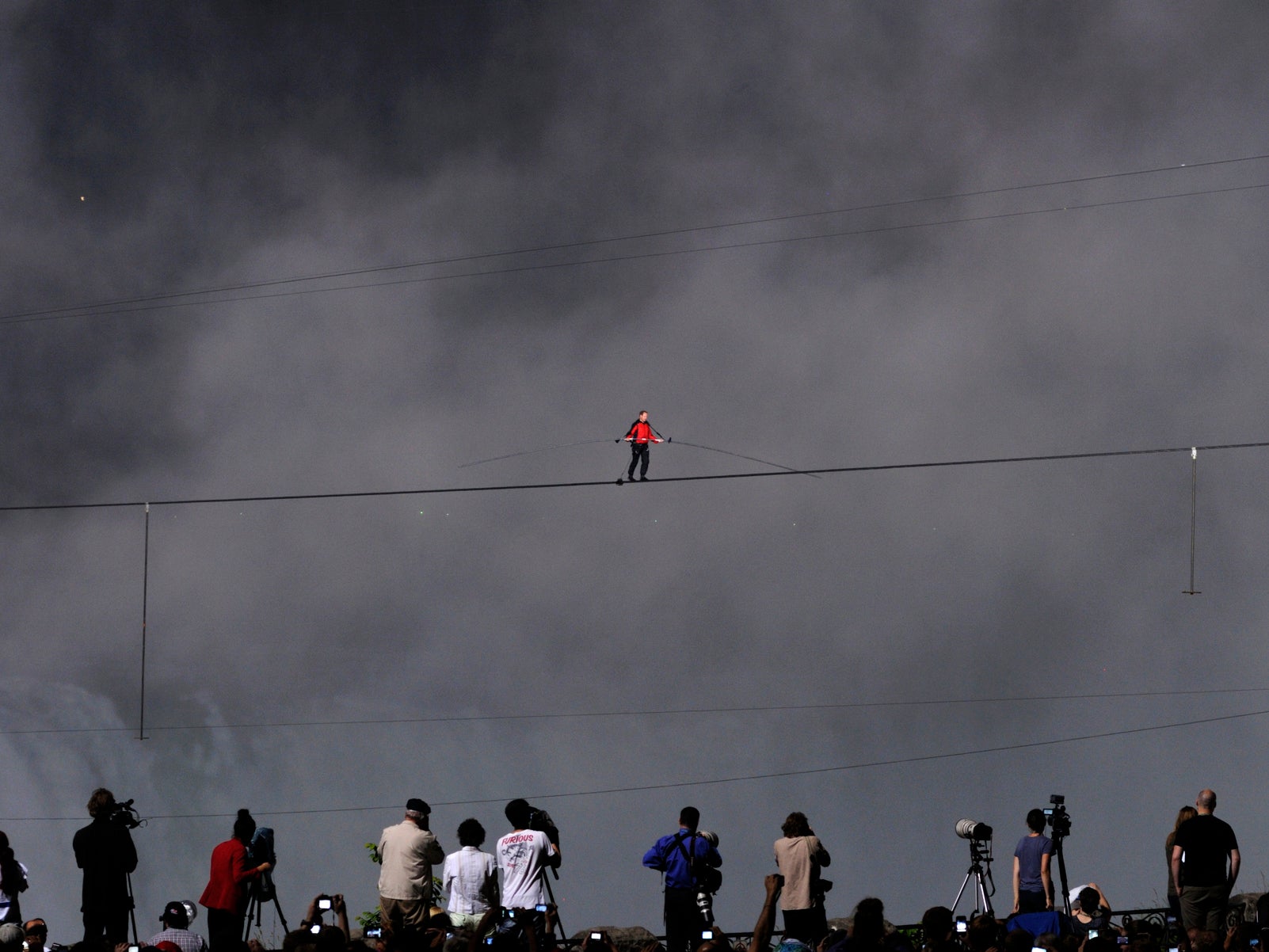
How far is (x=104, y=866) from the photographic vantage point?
9977 millimetres

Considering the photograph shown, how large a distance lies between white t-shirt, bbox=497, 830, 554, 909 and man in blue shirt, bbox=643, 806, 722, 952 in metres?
1.04

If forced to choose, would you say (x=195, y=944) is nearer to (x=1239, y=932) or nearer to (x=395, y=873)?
(x=395, y=873)

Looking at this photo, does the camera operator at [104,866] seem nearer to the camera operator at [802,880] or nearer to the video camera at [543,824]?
the video camera at [543,824]

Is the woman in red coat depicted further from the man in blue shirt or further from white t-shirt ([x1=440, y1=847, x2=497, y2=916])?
the man in blue shirt

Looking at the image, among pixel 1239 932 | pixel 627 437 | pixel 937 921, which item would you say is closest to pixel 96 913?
pixel 937 921

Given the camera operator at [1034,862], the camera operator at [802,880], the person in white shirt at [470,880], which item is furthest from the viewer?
the camera operator at [1034,862]

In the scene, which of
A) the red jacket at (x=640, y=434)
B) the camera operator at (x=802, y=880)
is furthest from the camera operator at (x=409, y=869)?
the red jacket at (x=640, y=434)

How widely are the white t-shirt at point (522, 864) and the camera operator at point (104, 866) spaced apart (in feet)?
8.51

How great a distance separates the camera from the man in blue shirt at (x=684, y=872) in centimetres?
1018

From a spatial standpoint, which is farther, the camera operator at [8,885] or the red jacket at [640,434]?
the red jacket at [640,434]

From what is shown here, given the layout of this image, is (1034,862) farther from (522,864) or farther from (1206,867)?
(522,864)

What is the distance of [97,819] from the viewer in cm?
997

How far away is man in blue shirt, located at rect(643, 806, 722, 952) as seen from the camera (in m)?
10.2

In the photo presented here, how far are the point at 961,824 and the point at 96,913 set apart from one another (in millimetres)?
7434
